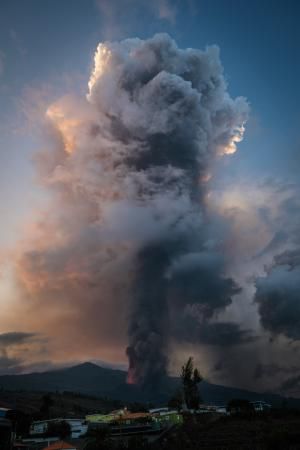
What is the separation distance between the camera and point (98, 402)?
166 m

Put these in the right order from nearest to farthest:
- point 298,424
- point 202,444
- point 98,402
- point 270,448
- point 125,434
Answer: point 270,448
point 202,444
point 298,424
point 125,434
point 98,402

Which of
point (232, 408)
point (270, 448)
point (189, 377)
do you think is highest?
point (189, 377)

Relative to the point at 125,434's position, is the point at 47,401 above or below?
above

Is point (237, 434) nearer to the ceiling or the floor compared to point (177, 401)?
nearer to the floor

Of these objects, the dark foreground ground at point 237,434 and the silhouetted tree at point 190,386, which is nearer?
the dark foreground ground at point 237,434

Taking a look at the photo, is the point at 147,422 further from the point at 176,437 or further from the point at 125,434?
the point at 176,437

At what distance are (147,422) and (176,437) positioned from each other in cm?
1901

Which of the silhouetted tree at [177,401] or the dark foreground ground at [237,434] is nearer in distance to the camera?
the dark foreground ground at [237,434]

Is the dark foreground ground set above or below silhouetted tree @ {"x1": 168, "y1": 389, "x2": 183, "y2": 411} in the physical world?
below

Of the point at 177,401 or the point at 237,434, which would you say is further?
the point at 177,401

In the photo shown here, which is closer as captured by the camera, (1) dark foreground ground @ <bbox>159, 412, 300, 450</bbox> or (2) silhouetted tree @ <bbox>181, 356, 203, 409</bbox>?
(1) dark foreground ground @ <bbox>159, 412, 300, 450</bbox>

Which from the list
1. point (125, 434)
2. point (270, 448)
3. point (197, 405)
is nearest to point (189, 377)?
point (197, 405)

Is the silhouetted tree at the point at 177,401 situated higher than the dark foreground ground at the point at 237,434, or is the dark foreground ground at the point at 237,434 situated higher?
the silhouetted tree at the point at 177,401

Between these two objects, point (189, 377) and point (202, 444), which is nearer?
point (202, 444)
